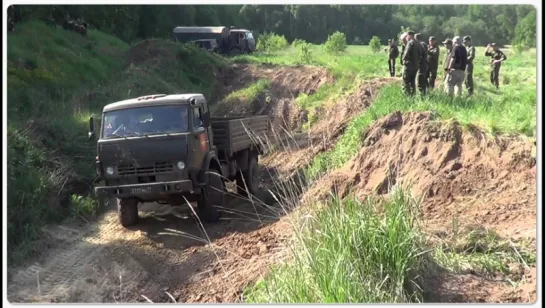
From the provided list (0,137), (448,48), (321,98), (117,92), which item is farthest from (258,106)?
(0,137)

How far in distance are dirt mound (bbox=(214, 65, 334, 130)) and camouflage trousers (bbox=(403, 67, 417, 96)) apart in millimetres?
7811

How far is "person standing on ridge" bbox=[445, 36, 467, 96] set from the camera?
1416 cm

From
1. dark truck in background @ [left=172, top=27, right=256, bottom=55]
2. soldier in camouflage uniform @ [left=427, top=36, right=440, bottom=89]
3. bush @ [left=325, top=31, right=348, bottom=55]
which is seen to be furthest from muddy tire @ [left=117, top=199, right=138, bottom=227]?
dark truck in background @ [left=172, top=27, right=256, bottom=55]

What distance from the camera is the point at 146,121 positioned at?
421 inches

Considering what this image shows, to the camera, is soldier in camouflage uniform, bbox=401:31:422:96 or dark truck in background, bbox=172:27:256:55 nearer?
soldier in camouflage uniform, bbox=401:31:422:96

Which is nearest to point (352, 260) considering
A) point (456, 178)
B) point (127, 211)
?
point (456, 178)

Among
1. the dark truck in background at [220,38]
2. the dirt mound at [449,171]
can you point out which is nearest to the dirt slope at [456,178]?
the dirt mound at [449,171]

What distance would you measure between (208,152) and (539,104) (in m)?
5.67

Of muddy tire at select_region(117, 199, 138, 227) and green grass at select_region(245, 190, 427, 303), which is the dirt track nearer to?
muddy tire at select_region(117, 199, 138, 227)

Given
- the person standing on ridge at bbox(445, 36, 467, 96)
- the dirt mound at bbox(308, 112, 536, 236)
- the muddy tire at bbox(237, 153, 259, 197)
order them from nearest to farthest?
the dirt mound at bbox(308, 112, 536, 236) < the muddy tire at bbox(237, 153, 259, 197) < the person standing on ridge at bbox(445, 36, 467, 96)

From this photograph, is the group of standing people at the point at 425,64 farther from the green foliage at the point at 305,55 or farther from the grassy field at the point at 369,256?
the green foliage at the point at 305,55

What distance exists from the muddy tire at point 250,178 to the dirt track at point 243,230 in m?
0.57

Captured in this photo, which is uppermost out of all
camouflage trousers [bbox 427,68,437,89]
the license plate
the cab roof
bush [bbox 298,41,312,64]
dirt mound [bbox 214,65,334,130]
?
the cab roof

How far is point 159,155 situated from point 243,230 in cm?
180
